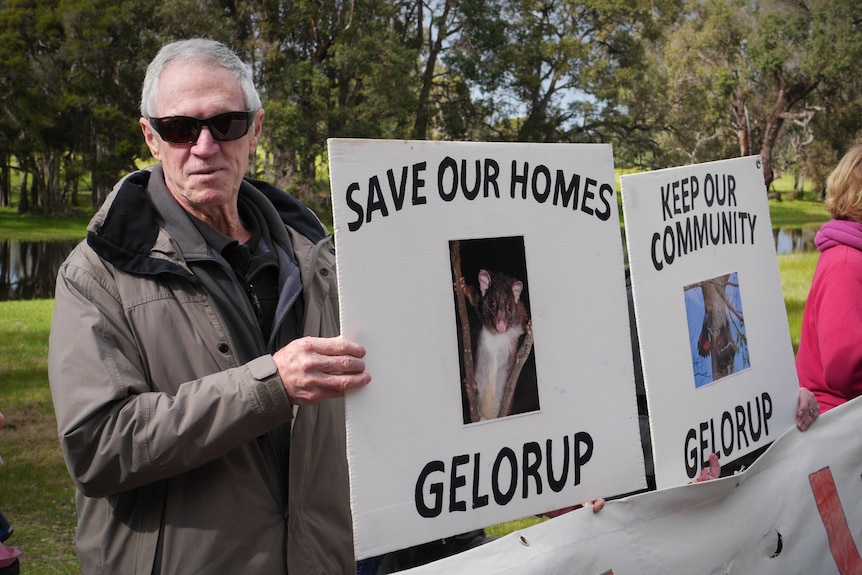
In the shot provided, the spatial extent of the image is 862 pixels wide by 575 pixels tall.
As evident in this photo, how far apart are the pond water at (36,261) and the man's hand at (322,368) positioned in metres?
18.5

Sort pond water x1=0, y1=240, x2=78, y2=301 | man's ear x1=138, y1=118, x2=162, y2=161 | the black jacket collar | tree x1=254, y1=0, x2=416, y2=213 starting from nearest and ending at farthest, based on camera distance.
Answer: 1. the black jacket collar
2. man's ear x1=138, y1=118, x2=162, y2=161
3. pond water x1=0, y1=240, x2=78, y2=301
4. tree x1=254, y1=0, x2=416, y2=213

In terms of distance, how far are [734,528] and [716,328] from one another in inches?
21.8

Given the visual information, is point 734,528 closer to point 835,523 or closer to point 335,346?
point 835,523

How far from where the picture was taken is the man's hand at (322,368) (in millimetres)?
1860

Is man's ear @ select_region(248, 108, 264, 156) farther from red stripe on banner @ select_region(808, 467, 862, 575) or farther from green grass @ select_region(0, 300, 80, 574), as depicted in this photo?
green grass @ select_region(0, 300, 80, 574)

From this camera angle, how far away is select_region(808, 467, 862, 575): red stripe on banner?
9.48 ft

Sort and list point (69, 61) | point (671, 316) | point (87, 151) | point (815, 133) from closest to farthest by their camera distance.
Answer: point (671, 316), point (69, 61), point (87, 151), point (815, 133)

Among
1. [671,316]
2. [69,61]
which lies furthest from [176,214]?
[69,61]

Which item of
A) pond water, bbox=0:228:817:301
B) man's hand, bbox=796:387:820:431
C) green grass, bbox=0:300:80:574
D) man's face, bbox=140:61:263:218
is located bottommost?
green grass, bbox=0:300:80:574

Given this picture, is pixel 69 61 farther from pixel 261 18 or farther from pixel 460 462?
pixel 460 462

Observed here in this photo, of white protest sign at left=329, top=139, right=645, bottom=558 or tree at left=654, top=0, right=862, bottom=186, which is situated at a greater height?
tree at left=654, top=0, right=862, bottom=186

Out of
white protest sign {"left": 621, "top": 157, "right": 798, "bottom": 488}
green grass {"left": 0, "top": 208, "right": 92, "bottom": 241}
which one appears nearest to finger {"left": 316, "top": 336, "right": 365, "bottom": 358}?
white protest sign {"left": 621, "top": 157, "right": 798, "bottom": 488}

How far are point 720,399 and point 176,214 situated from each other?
61.4 inches

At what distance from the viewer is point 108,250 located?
6.66 ft
